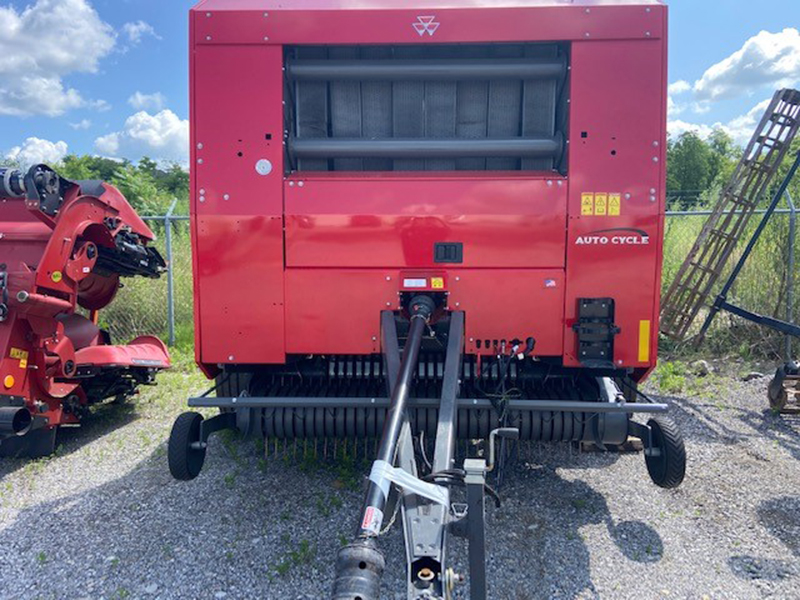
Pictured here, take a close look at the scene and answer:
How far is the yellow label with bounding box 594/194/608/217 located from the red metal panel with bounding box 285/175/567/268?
6.8 inches

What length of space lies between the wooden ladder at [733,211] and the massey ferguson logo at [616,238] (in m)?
3.67

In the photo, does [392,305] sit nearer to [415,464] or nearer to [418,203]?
[418,203]

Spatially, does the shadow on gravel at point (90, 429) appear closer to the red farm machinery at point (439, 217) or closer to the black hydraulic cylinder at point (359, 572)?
the red farm machinery at point (439, 217)

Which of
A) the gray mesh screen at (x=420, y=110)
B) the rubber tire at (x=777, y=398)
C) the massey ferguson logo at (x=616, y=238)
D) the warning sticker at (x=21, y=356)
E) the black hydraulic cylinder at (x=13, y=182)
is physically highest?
the gray mesh screen at (x=420, y=110)

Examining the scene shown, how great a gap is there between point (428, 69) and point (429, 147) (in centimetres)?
44

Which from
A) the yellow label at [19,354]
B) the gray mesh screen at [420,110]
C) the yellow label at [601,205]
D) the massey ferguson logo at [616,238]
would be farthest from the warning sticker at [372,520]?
the yellow label at [19,354]

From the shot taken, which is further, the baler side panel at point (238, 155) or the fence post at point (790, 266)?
the fence post at point (790, 266)

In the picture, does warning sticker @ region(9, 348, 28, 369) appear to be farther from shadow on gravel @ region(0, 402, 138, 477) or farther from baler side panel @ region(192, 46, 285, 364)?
baler side panel @ region(192, 46, 285, 364)

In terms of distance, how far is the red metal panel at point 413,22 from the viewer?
3.15 meters

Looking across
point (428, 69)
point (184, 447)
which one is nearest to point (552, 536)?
point (184, 447)

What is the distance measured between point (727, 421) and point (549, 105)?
3.52 metres

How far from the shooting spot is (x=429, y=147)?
343 cm

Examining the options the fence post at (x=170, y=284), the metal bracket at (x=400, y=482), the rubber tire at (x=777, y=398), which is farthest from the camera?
the fence post at (x=170, y=284)

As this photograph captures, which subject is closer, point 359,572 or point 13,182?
point 359,572
